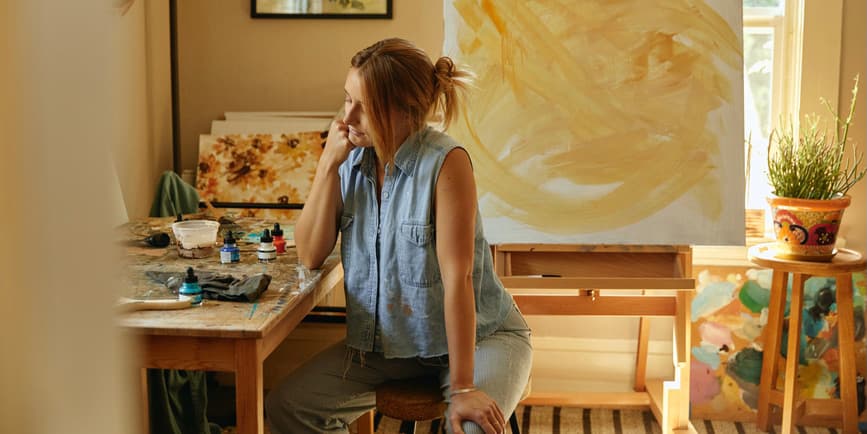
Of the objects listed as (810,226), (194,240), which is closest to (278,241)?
(194,240)

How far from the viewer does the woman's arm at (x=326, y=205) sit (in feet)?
5.76

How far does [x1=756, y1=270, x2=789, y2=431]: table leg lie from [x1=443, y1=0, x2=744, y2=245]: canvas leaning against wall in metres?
0.43

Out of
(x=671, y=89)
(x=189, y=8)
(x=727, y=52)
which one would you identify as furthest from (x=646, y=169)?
(x=189, y=8)

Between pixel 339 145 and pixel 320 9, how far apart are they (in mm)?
1429

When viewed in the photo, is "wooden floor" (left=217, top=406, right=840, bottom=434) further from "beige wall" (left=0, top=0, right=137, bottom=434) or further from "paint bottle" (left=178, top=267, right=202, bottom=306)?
"beige wall" (left=0, top=0, right=137, bottom=434)

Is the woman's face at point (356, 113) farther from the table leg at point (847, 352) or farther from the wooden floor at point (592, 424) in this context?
the table leg at point (847, 352)

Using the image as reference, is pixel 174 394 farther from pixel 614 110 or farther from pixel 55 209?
pixel 55 209

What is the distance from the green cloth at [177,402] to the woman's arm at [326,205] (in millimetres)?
763

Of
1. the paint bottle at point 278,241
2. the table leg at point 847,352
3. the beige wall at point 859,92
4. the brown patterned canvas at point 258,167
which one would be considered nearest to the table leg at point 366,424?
the paint bottle at point 278,241

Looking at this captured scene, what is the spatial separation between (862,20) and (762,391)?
50.5 inches

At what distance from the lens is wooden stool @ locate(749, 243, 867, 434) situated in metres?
2.51

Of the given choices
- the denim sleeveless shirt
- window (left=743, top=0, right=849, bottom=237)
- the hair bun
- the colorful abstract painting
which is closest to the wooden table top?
the denim sleeveless shirt

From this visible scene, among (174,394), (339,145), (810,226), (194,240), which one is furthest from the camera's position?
(810,226)

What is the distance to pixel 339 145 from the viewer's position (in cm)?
175
